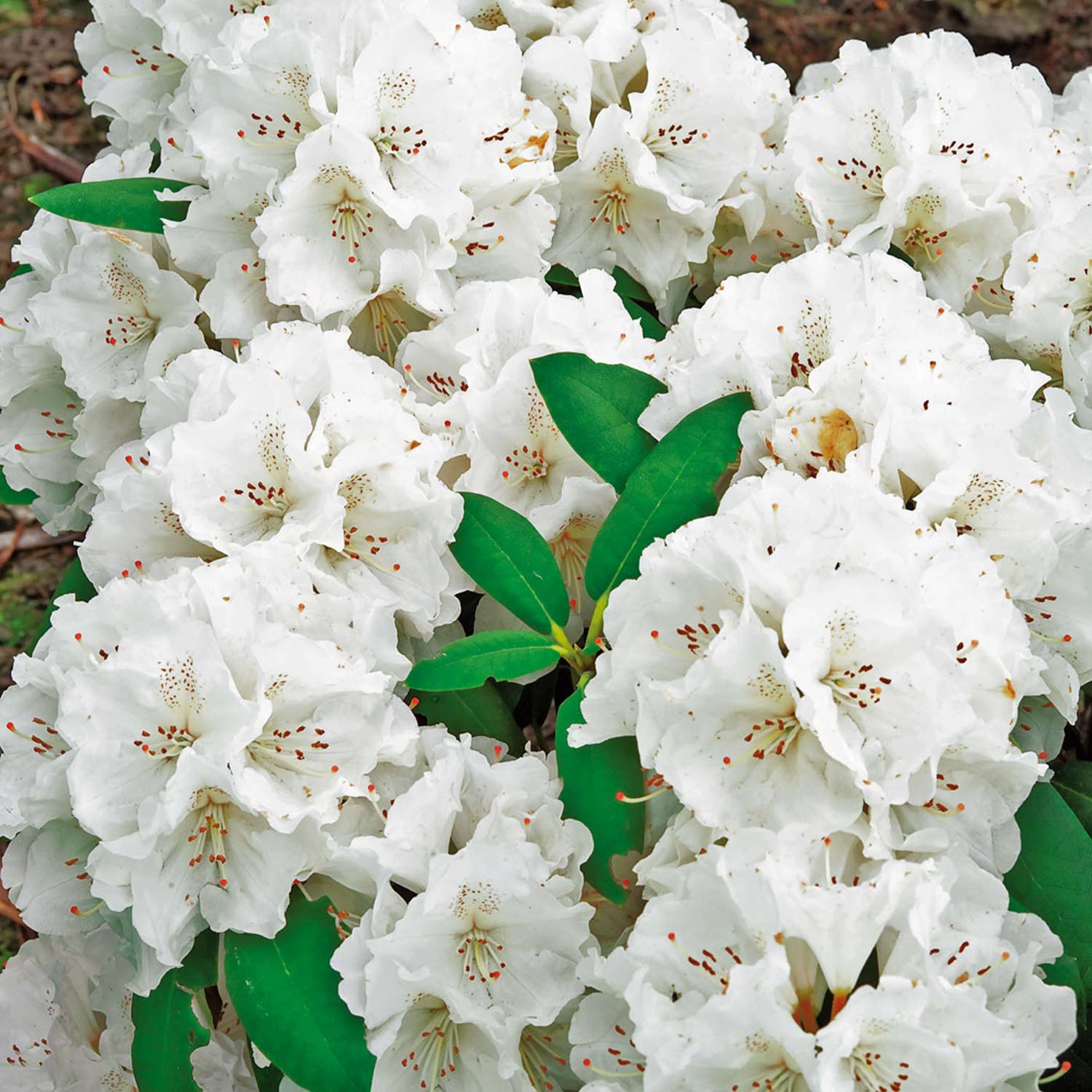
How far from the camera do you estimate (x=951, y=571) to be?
1167 millimetres

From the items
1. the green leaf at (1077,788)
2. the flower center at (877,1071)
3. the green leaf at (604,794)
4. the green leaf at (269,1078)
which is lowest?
the green leaf at (269,1078)

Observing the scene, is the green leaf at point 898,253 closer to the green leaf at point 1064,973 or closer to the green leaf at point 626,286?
the green leaf at point 626,286

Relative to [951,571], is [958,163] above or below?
above

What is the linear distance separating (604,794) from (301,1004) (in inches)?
12.5

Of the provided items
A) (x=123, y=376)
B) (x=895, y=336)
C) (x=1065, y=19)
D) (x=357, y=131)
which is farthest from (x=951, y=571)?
(x=1065, y=19)

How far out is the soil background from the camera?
12.1ft

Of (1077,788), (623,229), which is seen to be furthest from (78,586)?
(1077,788)

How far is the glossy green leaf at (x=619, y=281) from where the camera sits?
5.52 feet

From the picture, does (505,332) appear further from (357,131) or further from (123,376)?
(123,376)

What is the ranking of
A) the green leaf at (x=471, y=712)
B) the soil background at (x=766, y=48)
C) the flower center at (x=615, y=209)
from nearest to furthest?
the green leaf at (x=471, y=712)
the flower center at (x=615, y=209)
the soil background at (x=766, y=48)

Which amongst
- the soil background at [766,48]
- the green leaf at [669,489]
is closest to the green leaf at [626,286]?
the green leaf at [669,489]

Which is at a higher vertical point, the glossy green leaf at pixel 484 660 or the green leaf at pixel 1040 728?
the green leaf at pixel 1040 728

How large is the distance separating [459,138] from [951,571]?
2.20 feet

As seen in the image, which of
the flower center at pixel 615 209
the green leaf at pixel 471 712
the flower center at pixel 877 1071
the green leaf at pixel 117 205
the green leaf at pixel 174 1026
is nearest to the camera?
the flower center at pixel 877 1071
